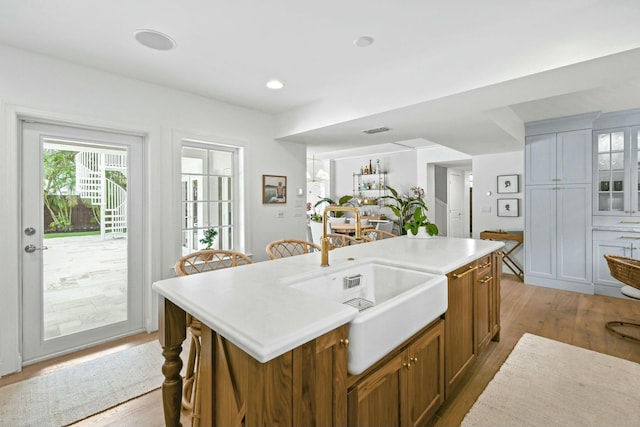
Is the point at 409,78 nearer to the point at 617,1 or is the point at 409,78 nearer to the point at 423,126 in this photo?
the point at 423,126

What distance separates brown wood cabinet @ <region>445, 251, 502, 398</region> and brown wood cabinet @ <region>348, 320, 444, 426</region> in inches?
6.8

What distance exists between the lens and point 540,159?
4336 millimetres

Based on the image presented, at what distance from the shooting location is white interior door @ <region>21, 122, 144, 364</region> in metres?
2.43

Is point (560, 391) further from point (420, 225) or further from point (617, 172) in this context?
point (617, 172)

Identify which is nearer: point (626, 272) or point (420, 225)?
point (626, 272)

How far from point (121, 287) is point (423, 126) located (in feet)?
11.3

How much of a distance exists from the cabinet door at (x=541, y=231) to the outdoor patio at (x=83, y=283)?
510 centimetres

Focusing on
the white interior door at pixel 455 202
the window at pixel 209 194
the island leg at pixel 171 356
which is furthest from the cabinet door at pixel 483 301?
the white interior door at pixel 455 202

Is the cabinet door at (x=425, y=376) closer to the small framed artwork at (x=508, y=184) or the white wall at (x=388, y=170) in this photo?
the small framed artwork at (x=508, y=184)

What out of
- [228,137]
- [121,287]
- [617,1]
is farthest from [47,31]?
[617,1]

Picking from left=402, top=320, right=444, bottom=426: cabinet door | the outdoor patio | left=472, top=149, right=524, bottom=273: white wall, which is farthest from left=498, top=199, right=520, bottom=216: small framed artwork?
the outdoor patio

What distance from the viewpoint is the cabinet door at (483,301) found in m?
2.11

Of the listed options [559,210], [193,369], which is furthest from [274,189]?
[559,210]

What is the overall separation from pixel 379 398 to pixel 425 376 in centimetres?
41
